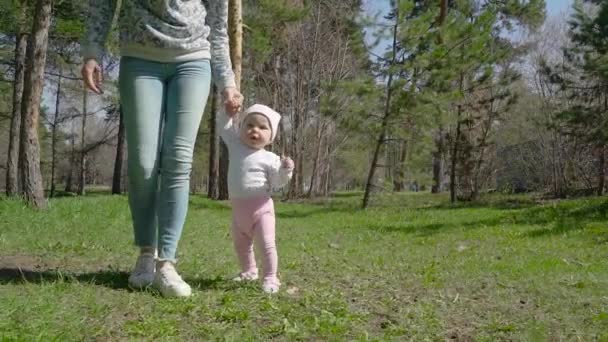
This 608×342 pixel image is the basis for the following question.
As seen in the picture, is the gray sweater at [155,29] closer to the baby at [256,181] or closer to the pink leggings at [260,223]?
the baby at [256,181]

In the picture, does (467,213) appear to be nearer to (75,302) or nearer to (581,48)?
(581,48)

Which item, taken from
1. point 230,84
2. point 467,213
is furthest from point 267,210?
point 467,213

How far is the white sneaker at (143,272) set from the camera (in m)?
2.87

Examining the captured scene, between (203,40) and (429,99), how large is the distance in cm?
1047

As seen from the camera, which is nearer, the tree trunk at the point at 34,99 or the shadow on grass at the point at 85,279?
the shadow on grass at the point at 85,279

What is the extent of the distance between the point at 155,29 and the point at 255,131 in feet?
2.39

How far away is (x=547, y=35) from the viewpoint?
2205 centimetres

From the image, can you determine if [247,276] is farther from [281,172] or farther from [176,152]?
[176,152]

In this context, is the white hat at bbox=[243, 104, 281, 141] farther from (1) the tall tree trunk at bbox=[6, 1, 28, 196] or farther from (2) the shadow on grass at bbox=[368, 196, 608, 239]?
(1) the tall tree trunk at bbox=[6, 1, 28, 196]

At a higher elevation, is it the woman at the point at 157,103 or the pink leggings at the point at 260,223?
the woman at the point at 157,103

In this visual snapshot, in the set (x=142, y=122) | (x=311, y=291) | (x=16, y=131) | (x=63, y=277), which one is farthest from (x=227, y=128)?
(x=16, y=131)

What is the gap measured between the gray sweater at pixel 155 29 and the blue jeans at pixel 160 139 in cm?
6

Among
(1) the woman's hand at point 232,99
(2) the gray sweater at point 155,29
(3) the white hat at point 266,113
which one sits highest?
(2) the gray sweater at point 155,29

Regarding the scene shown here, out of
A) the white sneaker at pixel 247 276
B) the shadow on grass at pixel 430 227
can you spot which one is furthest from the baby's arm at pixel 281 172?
the shadow on grass at pixel 430 227
